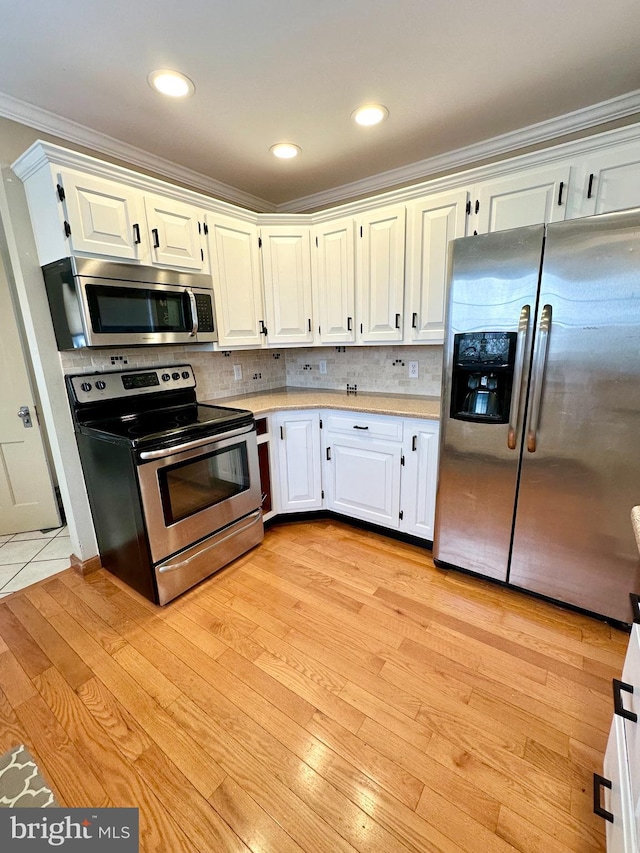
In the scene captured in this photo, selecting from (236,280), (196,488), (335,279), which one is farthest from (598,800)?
(236,280)

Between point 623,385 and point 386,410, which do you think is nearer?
point 623,385

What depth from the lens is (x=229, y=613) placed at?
1.92 meters

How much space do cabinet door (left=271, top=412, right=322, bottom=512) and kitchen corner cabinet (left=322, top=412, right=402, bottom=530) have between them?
8cm

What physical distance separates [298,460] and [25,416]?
199 centimetres

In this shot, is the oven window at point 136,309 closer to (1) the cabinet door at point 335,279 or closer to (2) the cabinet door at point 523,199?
(1) the cabinet door at point 335,279

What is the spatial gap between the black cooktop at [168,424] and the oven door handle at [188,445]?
0.02 meters

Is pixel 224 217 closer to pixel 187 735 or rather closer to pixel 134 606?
pixel 134 606

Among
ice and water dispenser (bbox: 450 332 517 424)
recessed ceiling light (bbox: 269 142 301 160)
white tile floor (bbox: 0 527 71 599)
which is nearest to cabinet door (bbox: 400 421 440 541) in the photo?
ice and water dispenser (bbox: 450 332 517 424)

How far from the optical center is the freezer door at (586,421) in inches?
58.9

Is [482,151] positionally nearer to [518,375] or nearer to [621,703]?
[518,375]

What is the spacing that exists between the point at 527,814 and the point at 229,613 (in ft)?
4.60

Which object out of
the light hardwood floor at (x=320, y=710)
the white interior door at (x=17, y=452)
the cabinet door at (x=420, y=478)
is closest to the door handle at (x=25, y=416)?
the white interior door at (x=17, y=452)

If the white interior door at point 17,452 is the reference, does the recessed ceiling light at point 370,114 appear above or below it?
above

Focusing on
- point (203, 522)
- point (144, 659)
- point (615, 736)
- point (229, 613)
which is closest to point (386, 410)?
point (203, 522)
